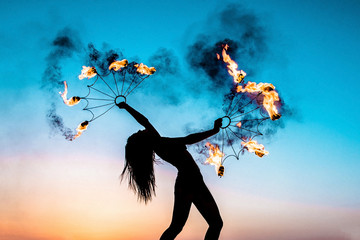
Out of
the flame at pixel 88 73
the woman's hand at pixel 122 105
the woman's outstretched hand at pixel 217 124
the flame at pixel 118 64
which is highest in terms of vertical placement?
the flame at pixel 118 64

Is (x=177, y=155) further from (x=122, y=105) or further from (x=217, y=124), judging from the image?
(x=122, y=105)

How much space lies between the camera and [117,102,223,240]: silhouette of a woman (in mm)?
4566

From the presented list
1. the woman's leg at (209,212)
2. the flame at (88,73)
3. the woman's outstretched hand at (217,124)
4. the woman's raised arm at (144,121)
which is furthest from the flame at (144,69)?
the woman's leg at (209,212)

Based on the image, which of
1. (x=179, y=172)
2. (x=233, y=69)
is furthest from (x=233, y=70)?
(x=179, y=172)

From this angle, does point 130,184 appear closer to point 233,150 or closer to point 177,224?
point 177,224

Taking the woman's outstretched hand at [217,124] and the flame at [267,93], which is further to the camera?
the flame at [267,93]

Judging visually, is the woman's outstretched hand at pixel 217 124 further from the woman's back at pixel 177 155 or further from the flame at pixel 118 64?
the flame at pixel 118 64

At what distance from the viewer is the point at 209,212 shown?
456 centimetres

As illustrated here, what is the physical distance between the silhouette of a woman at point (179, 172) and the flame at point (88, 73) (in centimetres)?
126

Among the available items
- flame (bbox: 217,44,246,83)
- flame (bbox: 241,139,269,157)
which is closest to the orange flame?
flame (bbox: 217,44,246,83)

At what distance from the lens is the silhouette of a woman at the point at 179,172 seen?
15.0ft

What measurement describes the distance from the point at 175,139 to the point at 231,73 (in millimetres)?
1960

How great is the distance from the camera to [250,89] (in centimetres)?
609

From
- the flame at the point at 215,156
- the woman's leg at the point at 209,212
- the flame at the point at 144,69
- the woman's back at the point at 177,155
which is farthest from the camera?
the flame at the point at 144,69
